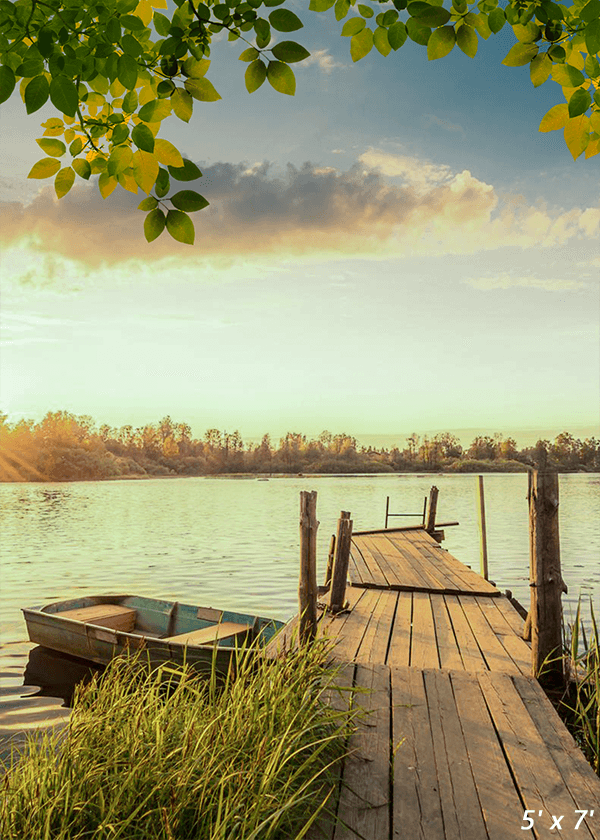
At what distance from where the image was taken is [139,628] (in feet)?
46.0

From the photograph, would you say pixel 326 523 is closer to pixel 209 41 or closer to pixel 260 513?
pixel 260 513

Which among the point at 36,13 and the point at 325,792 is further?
the point at 325,792

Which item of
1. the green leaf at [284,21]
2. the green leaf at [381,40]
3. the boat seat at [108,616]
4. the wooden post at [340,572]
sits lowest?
the boat seat at [108,616]

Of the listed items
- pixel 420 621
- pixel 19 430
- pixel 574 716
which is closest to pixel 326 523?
pixel 420 621

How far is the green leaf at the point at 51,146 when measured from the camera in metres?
2.51

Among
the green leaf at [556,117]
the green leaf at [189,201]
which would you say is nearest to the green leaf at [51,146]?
the green leaf at [189,201]

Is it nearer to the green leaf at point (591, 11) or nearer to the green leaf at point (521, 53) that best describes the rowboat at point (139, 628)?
the green leaf at point (521, 53)

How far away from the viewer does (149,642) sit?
10680 millimetres

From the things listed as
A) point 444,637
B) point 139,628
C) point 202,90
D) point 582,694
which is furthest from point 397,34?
point 139,628

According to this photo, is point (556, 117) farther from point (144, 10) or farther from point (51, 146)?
point (51, 146)

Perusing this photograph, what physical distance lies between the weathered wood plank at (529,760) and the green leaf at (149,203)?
13.3 ft

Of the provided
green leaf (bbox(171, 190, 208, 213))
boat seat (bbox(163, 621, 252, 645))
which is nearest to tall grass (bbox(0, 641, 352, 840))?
green leaf (bbox(171, 190, 208, 213))

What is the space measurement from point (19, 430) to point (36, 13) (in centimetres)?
12458

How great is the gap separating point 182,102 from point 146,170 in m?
0.53
